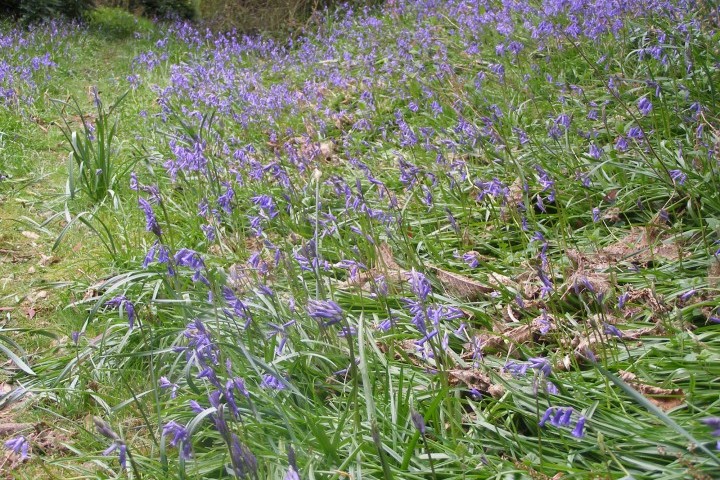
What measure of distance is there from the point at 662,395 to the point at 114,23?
1381cm

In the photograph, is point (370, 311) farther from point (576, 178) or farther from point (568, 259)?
point (576, 178)

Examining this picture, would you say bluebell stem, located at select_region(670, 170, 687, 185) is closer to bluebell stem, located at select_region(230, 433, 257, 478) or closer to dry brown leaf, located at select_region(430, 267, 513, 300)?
dry brown leaf, located at select_region(430, 267, 513, 300)

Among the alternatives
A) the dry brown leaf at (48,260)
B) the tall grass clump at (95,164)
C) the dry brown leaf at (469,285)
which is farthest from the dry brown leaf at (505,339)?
the tall grass clump at (95,164)

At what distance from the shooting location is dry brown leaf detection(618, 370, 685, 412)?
7.18 feet

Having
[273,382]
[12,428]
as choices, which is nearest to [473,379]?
[273,382]

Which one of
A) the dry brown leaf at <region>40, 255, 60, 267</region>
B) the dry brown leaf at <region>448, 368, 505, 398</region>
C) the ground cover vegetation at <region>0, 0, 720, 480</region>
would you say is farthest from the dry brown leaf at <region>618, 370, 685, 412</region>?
the dry brown leaf at <region>40, 255, 60, 267</region>

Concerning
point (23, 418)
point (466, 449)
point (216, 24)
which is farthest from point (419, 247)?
point (216, 24)

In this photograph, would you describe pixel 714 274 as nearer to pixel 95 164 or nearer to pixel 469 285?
pixel 469 285

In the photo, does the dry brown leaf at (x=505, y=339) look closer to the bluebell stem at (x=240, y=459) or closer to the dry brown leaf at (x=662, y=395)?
the dry brown leaf at (x=662, y=395)

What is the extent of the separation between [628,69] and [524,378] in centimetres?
309

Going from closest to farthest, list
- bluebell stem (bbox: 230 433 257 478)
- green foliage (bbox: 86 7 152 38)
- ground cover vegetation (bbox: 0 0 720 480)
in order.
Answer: bluebell stem (bbox: 230 433 257 478)
ground cover vegetation (bbox: 0 0 720 480)
green foliage (bbox: 86 7 152 38)

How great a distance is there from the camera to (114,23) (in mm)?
13867

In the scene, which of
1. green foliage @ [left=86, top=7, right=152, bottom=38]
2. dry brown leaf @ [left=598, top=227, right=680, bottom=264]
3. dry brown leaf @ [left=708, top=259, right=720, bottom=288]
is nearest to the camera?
dry brown leaf @ [left=708, top=259, right=720, bottom=288]

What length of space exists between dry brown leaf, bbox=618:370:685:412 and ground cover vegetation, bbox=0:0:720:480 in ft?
0.05
